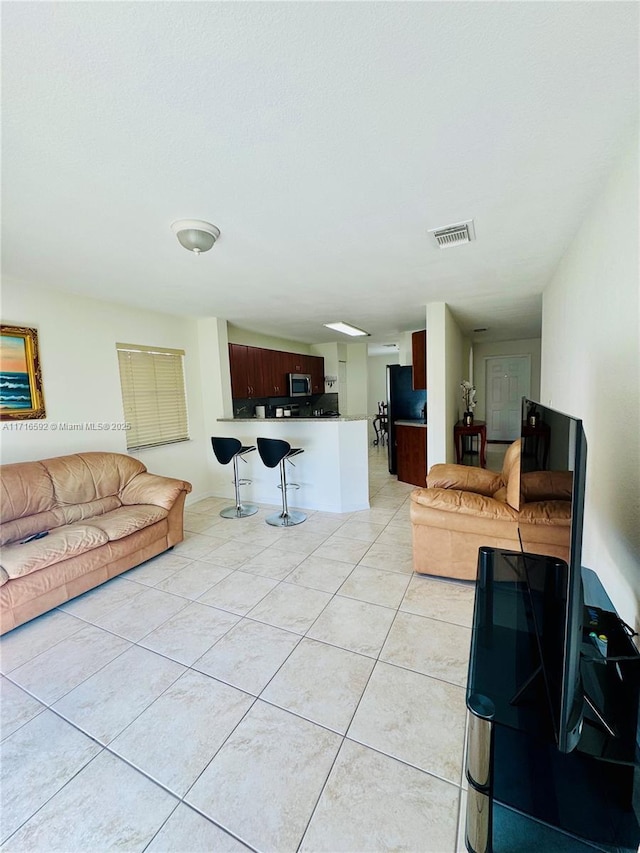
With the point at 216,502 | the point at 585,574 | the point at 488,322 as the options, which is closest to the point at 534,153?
the point at 585,574

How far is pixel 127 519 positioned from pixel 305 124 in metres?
2.86

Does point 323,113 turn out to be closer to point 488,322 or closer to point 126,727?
point 126,727

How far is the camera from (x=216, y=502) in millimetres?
4656

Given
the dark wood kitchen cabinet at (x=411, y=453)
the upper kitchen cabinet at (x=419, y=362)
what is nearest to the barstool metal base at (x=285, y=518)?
the dark wood kitchen cabinet at (x=411, y=453)

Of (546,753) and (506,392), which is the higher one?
(506,392)

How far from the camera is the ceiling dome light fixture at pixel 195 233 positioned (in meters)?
1.97

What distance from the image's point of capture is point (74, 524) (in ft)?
8.92

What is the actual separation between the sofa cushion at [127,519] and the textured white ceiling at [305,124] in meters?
1.99

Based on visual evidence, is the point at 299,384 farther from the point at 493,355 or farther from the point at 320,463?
the point at 493,355

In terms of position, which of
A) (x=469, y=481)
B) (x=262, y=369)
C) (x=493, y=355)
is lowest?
(x=469, y=481)

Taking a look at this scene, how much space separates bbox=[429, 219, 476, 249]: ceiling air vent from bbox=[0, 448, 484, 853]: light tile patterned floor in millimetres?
2419

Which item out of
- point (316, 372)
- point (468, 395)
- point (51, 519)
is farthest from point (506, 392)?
point (51, 519)

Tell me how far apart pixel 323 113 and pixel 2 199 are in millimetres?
1654

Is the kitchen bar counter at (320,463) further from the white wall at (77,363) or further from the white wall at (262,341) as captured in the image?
the white wall at (262,341)
